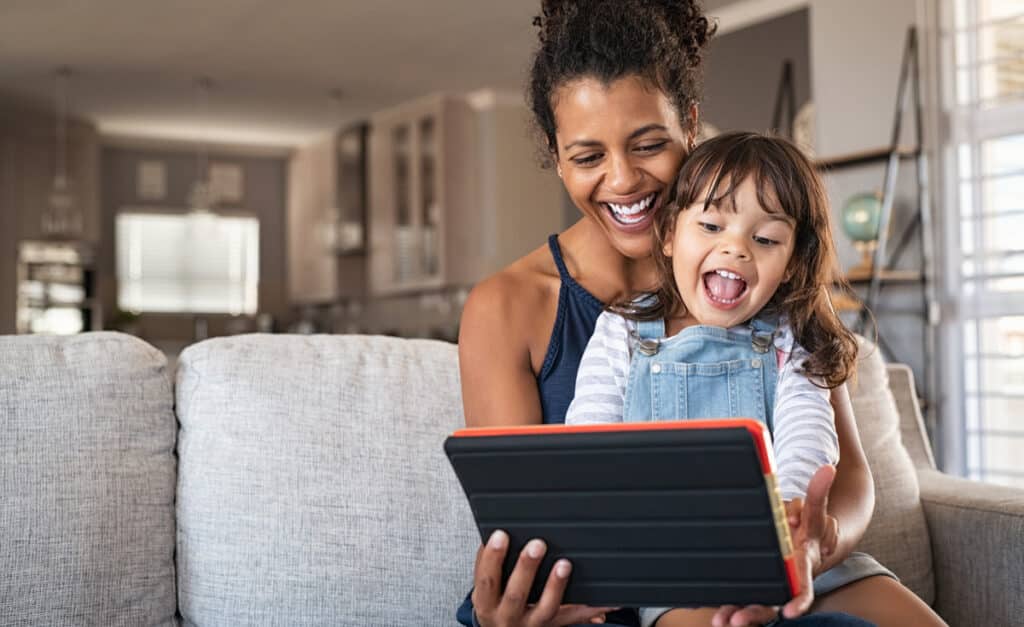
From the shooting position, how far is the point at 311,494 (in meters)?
1.74

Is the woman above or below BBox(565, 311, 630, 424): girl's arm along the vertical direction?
above

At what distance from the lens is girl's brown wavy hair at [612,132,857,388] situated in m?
1.38

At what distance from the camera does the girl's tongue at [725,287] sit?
4.52 feet

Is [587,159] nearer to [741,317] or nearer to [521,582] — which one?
[741,317]

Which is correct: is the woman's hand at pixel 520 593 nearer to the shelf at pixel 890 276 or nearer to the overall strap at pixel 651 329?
the overall strap at pixel 651 329

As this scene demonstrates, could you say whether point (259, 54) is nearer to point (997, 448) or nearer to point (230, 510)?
point (997, 448)

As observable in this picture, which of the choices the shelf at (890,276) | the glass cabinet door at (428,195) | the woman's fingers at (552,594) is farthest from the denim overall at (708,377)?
the glass cabinet door at (428,195)

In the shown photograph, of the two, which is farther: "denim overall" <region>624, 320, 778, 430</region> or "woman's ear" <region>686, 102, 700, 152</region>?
"woman's ear" <region>686, 102, 700, 152</region>

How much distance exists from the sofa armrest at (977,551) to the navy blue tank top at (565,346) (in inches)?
33.0

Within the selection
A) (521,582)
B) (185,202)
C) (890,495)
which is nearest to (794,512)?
(521,582)

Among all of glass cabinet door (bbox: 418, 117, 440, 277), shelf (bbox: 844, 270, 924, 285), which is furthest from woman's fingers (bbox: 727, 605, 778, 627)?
glass cabinet door (bbox: 418, 117, 440, 277)

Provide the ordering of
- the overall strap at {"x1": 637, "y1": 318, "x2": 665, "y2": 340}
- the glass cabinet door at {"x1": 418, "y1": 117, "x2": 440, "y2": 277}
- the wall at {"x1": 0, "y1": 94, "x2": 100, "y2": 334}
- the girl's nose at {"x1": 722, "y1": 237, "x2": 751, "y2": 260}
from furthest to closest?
the wall at {"x1": 0, "y1": 94, "x2": 100, "y2": 334}
the glass cabinet door at {"x1": 418, "y1": 117, "x2": 440, "y2": 277}
the overall strap at {"x1": 637, "y1": 318, "x2": 665, "y2": 340}
the girl's nose at {"x1": 722, "y1": 237, "x2": 751, "y2": 260}

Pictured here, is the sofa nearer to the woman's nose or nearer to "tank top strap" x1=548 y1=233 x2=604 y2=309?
"tank top strap" x1=548 y1=233 x2=604 y2=309

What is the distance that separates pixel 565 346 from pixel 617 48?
0.42m
